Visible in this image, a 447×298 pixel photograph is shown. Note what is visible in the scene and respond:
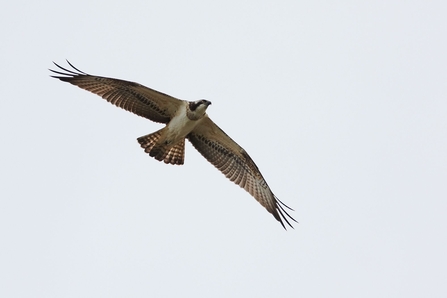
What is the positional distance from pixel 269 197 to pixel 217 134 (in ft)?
5.64

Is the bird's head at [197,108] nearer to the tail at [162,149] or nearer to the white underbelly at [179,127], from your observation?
the white underbelly at [179,127]

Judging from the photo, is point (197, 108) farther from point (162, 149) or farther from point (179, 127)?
point (162, 149)

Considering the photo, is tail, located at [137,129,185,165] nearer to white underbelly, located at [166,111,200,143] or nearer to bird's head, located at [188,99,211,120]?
white underbelly, located at [166,111,200,143]

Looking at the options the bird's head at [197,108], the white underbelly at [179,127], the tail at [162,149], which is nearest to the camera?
the bird's head at [197,108]

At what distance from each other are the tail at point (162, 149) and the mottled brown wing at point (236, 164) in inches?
16.7

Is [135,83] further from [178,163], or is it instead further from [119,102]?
[178,163]

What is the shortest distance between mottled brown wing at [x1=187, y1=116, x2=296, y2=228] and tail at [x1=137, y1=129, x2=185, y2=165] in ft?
1.39

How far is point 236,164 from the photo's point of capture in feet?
71.3

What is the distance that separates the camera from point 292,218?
21.3m

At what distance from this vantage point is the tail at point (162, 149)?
2095 centimetres

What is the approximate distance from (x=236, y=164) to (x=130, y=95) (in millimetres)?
2789

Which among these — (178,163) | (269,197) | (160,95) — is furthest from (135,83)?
(269,197)

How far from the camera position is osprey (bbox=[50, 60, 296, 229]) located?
20.3 metres

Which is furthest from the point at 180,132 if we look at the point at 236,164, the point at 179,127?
the point at 236,164
